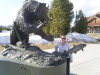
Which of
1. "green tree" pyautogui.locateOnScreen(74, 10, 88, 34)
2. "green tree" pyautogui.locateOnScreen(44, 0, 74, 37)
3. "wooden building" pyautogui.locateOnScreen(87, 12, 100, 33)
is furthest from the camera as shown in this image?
"wooden building" pyautogui.locateOnScreen(87, 12, 100, 33)

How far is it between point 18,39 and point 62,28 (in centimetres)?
1353

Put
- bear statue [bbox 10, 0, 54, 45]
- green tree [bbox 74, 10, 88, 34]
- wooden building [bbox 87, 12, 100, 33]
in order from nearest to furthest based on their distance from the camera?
bear statue [bbox 10, 0, 54, 45]
green tree [bbox 74, 10, 88, 34]
wooden building [bbox 87, 12, 100, 33]

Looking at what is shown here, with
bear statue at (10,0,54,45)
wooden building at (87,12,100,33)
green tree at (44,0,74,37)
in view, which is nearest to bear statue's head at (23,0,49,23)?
bear statue at (10,0,54,45)

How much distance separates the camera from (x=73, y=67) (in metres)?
7.15

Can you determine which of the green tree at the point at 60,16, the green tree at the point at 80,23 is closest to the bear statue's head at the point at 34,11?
the green tree at the point at 60,16

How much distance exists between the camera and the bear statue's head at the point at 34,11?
158 inches

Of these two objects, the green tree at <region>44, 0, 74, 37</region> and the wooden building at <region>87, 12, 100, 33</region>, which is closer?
the green tree at <region>44, 0, 74, 37</region>

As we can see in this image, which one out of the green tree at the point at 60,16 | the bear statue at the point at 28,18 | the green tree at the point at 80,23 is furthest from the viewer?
the green tree at the point at 80,23

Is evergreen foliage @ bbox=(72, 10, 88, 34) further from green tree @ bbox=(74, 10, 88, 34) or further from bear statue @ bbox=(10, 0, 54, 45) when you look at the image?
bear statue @ bbox=(10, 0, 54, 45)

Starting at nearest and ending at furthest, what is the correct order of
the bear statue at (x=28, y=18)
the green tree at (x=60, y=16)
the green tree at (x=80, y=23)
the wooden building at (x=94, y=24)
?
the bear statue at (x=28, y=18), the green tree at (x=60, y=16), the green tree at (x=80, y=23), the wooden building at (x=94, y=24)

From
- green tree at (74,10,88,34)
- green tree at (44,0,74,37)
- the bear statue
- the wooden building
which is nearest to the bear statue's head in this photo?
the bear statue

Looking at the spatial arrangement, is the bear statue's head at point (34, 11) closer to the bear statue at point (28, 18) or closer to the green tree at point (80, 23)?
the bear statue at point (28, 18)

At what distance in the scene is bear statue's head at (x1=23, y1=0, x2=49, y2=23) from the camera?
402cm

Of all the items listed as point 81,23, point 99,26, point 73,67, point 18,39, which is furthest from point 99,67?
point 99,26
